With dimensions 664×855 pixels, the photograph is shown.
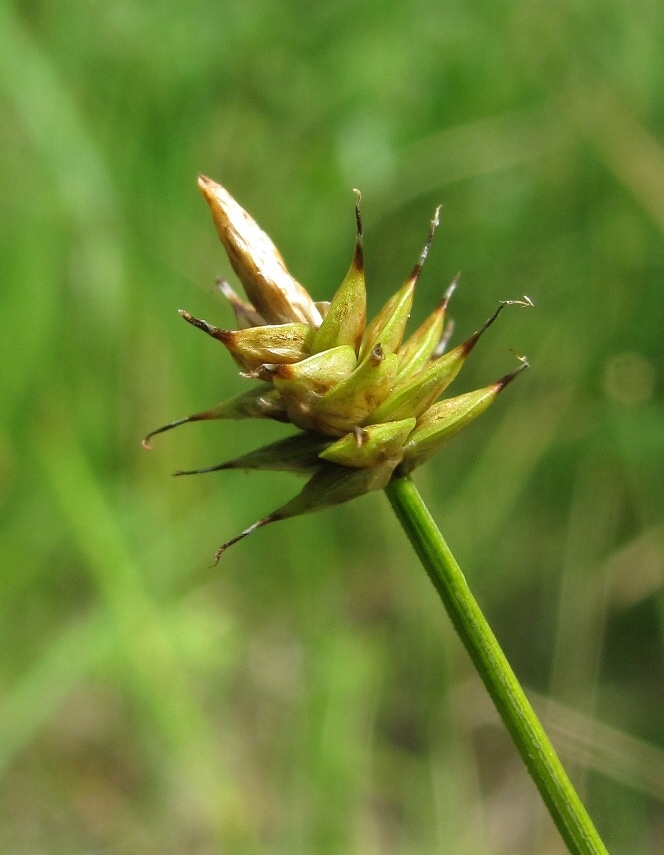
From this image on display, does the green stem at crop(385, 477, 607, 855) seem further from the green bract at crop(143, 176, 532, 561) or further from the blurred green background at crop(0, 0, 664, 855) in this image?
the blurred green background at crop(0, 0, 664, 855)

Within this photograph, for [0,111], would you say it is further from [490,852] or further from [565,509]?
[490,852]

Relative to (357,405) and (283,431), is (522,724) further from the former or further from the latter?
(283,431)

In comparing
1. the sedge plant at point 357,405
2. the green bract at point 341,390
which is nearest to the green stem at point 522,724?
the sedge plant at point 357,405

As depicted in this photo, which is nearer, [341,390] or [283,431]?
[341,390]

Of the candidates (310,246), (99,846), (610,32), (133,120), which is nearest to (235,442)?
(310,246)

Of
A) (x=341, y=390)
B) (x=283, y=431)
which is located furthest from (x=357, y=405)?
(x=283, y=431)

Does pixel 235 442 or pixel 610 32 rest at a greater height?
pixel 610 32

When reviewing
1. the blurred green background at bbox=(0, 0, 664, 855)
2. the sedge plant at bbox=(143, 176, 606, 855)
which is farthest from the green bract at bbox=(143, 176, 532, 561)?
the blurred green background at bbox=(0, 0, 664, 855)
